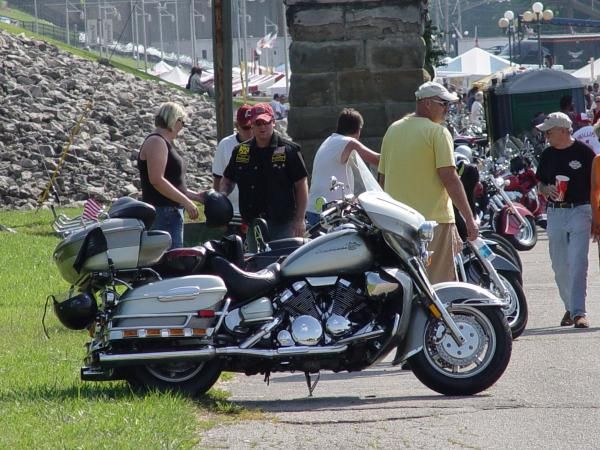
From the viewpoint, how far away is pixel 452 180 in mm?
10766

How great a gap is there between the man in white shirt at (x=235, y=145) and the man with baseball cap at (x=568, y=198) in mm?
2608

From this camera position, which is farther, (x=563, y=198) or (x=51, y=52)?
(x=51, y=52)

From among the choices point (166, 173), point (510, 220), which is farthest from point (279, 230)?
point (510, 220)

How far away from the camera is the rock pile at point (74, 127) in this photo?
1288 inches

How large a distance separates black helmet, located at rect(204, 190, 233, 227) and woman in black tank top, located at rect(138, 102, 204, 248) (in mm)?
1680

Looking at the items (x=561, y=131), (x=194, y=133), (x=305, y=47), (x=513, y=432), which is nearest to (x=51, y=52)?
(x=194, y=133)

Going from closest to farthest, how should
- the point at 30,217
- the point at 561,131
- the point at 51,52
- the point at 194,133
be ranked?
1. the point at 561,131
2. the point at 30,217
3. the point at 194,133
4. the point at 51,52

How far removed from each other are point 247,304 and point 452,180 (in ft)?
7.23

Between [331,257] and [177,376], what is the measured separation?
3.93 feet

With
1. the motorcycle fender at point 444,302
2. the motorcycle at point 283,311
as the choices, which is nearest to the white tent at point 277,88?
the motorcycle fender at point 444,302

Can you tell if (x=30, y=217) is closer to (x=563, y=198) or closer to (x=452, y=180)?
(x=563, y=198)

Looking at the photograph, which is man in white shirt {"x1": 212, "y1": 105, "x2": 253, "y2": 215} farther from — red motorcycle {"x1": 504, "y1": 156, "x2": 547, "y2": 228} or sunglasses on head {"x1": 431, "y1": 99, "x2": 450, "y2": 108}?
red motorcycle {"x1": 504, "y1": 156, "x2": 547, "y2": 228}

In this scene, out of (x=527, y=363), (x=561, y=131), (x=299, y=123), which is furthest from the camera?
(x=299, y=123)

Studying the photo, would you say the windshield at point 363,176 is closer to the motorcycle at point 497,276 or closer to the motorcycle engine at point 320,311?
the motorcycle engine at point 320,311
